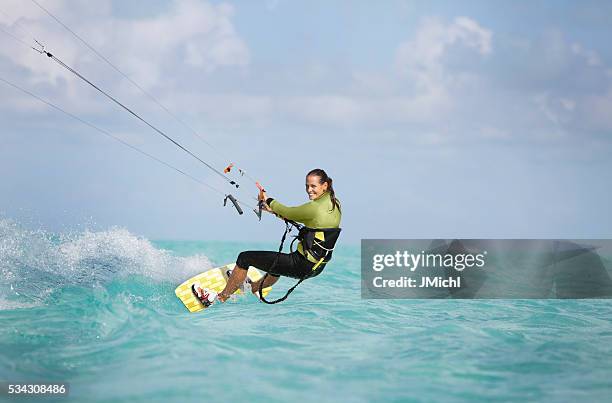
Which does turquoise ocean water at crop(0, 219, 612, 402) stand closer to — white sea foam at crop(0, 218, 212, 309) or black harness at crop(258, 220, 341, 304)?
white sea foam at crop(0, 218, 212, 309)

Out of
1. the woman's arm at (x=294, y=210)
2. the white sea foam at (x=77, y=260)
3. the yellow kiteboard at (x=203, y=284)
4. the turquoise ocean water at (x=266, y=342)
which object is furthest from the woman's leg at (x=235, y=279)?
the white sea foam at (x=77, y=260)

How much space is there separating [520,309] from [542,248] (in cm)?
804

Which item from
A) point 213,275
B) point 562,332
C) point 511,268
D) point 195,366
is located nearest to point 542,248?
point 511,268

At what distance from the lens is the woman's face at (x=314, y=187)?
7238 millimetres

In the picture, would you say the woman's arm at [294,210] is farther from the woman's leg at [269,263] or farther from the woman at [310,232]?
the woman's leg at [269,263]

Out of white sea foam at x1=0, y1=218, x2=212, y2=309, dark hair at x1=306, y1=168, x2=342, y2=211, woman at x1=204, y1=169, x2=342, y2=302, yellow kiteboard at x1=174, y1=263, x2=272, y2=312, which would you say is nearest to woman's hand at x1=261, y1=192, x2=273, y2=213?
woman at x1=204, y1=169, x2=342, y2=302

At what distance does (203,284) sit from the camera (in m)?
9.47

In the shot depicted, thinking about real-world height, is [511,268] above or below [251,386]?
above

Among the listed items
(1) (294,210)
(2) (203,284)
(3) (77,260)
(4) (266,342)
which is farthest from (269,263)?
(3) (77,260)

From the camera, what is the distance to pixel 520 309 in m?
10.9

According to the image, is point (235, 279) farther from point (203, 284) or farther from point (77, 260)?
point (77, 260)

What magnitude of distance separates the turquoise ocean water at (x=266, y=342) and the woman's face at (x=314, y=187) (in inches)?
63.3

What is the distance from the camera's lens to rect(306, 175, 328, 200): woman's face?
285 inches

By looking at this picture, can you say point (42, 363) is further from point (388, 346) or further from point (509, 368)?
point (509, 368)
